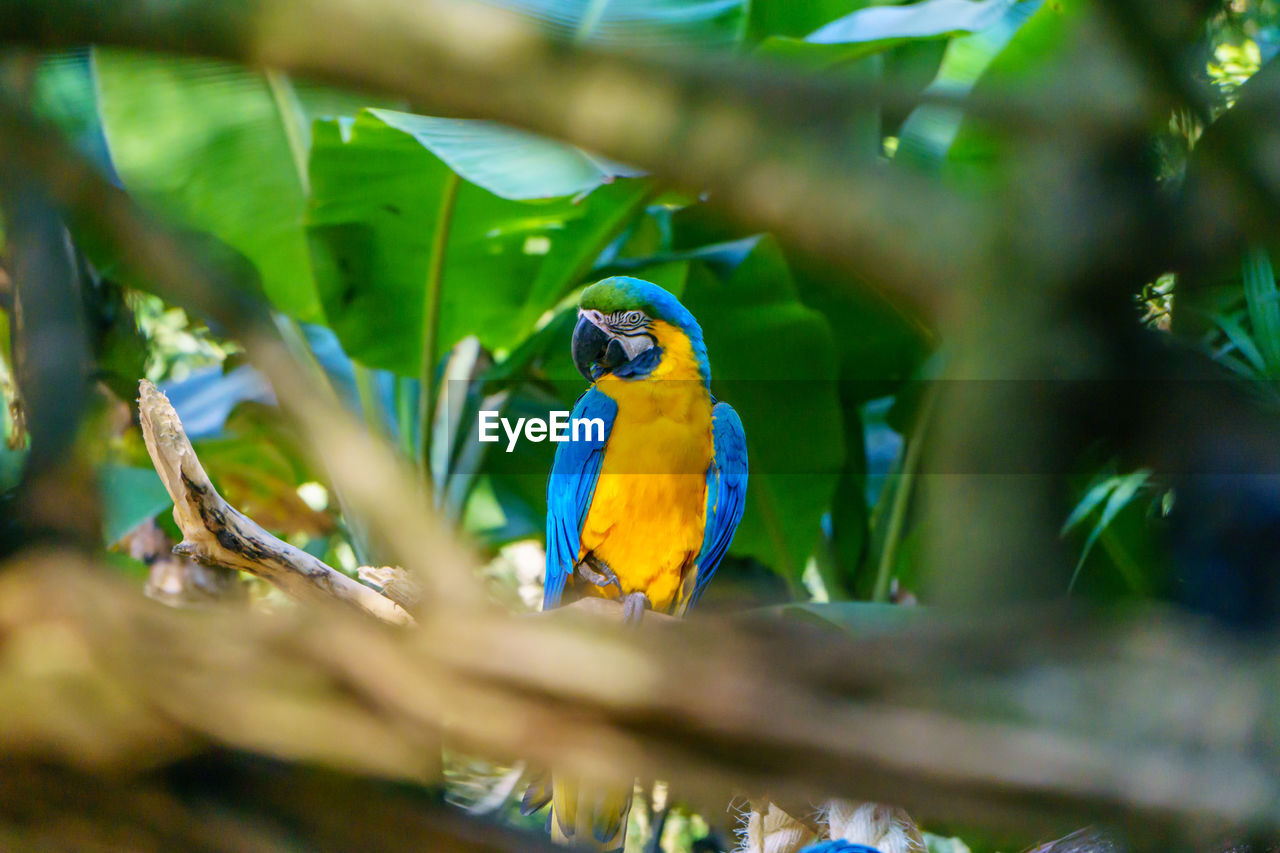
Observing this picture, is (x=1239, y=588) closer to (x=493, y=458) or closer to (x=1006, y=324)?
(x=1006, y=324)

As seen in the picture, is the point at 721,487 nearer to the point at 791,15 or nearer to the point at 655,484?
the point at 655,484

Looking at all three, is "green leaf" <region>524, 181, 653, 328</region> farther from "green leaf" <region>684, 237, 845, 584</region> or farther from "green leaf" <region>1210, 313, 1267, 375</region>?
"green leaf" <region>1210, 313, 1267, 375</region>

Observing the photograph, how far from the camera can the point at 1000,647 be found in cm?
10

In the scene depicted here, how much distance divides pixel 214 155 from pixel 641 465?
87 cm

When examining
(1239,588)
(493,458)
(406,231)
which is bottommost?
(493,458)

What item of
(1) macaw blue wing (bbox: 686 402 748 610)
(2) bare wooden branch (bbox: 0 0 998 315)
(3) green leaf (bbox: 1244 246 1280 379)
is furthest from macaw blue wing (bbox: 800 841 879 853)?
(2) bare wooden branch (bbox: 0 0 998 315)

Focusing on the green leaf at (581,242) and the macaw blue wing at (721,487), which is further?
the green leaf at (581,242)

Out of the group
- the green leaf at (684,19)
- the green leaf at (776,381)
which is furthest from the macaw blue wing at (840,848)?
the green leaf at (684,19)

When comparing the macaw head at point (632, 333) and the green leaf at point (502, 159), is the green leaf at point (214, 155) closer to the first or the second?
the green leaf at point (502, 159)

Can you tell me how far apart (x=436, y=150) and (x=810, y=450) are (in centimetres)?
55

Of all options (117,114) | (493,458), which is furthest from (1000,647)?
(117,114)

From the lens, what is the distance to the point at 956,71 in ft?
4.10

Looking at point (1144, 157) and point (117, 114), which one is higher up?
point (1144, 157)

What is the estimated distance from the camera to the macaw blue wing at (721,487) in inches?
26.4
